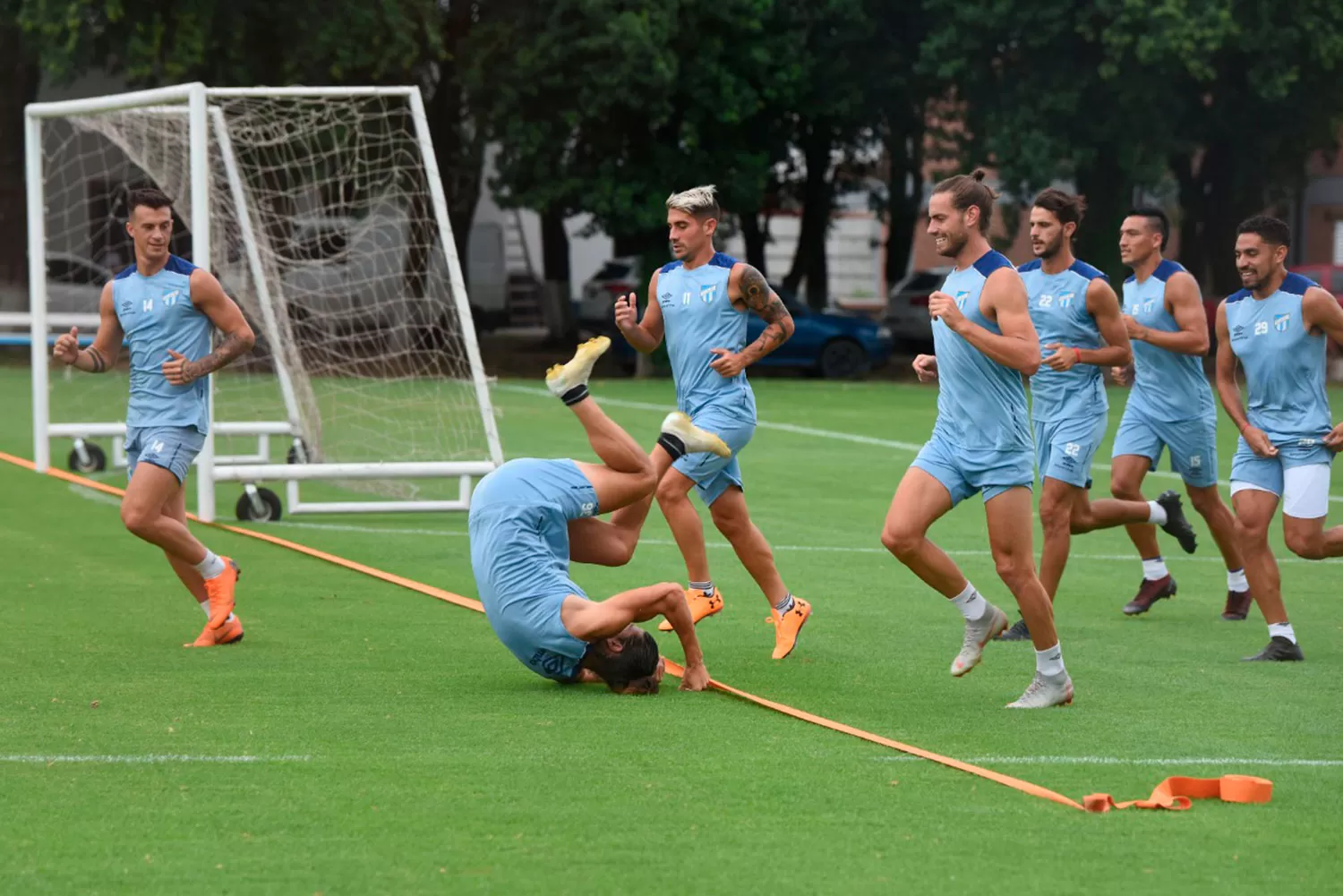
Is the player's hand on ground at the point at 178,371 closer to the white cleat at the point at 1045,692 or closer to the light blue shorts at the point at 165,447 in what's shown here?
the light blue shorts at the point at 165,447

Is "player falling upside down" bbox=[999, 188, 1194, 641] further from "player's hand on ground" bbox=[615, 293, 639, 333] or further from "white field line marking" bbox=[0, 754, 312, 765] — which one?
"white field line marking" bbox=[0, 754, 312, 765]

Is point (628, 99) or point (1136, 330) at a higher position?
point (628, 99)

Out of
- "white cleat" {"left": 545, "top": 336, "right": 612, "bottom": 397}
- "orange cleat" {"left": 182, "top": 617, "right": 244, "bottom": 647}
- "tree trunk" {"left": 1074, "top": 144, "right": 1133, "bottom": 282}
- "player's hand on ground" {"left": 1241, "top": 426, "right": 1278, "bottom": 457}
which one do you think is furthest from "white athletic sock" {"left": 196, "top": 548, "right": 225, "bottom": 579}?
"tree trunk" {"left": 1074, "top": 144, "right": 1133, "bottom": 282}

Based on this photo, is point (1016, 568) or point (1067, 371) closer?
point (1016, 568)

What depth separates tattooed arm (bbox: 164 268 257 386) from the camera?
8688 millimetres

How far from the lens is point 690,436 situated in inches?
314

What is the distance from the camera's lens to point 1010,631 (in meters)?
9.40

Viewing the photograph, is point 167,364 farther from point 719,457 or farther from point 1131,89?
point 1131,89

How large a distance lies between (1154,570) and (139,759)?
5.82 metres

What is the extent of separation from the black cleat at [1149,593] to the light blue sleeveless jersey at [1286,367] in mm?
1584

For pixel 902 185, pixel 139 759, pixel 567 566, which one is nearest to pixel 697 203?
pixel 567 566

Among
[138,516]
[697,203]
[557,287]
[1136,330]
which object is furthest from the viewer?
[557,287]

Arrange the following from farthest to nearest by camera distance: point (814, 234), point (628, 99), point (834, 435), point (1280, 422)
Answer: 1. point (814, 234)
2. point (628, 99)
3. point (834, 435)
4. point (1280, 422)

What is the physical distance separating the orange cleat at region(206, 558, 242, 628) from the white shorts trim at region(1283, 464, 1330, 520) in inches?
191
